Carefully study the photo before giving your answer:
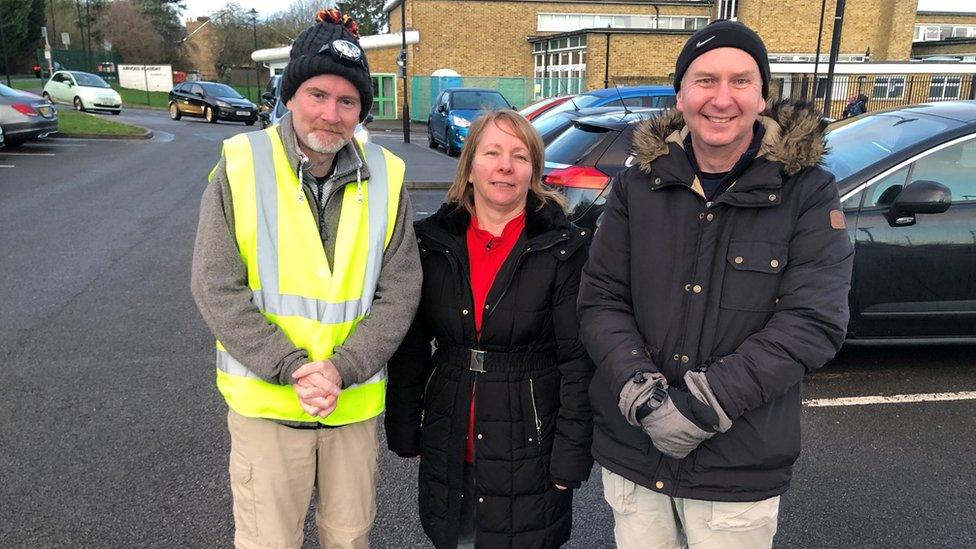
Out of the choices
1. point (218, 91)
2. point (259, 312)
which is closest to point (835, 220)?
point (259, 312)

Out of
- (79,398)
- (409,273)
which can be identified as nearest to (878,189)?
(409,273)

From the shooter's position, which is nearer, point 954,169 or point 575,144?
point 954,169

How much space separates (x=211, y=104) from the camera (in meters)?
29.1

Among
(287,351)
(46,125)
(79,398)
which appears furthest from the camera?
(46,125)

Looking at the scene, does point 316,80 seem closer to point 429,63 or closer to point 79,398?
point 79,398

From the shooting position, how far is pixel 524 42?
37.1 metres

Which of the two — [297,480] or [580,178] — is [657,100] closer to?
[580,178]

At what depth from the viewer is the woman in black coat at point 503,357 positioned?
2.23m

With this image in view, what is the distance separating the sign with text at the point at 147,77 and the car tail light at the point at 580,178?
179 feet

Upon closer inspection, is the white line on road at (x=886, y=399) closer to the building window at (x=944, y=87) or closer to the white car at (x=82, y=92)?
the building window at (x=944, y=87)

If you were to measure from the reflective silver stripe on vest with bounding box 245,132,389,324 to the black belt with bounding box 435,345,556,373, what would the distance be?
352 millimetres

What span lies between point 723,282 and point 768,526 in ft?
2.35

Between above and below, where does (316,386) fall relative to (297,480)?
Result: above

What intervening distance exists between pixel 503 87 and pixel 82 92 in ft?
60.7
